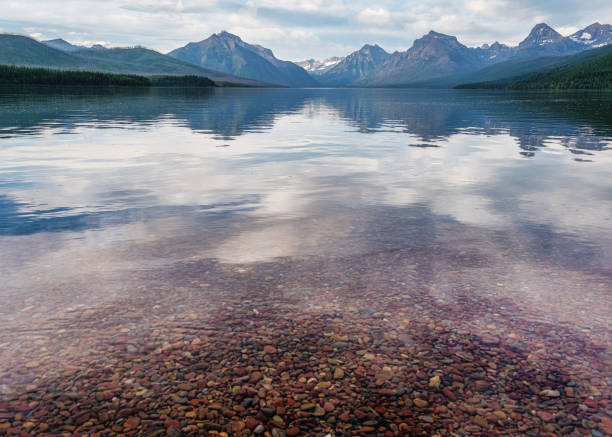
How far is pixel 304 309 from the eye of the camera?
9344 mm

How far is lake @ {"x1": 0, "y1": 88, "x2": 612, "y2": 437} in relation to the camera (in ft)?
21.2

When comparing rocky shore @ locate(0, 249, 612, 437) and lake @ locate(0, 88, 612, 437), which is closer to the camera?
rocky shore @ locate(0, 249, 612, 437)

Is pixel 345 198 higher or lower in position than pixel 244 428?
higher

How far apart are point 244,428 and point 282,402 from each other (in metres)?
0.72

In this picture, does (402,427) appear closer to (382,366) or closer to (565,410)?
(382,366)

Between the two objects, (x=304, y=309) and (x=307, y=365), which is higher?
(x=304, y=309)

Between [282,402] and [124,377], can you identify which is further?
[124,377]

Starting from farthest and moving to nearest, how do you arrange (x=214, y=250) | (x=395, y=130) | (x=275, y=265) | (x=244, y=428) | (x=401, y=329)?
1. (x=395, y=130)
2. (x=214, y=250)
3. (x=275, y=265)
4. (x=401, y=329)
5. (x=244, y=428)

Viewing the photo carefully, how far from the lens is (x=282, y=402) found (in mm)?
6621

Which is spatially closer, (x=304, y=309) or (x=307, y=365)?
(x=307, y=365)

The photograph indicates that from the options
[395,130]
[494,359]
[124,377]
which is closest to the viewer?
[124,377]

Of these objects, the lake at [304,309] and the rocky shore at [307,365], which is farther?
the lake at [304,309]

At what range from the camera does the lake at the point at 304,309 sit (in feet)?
21.2

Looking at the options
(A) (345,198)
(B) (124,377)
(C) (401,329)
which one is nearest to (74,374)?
(B) (124,377)
